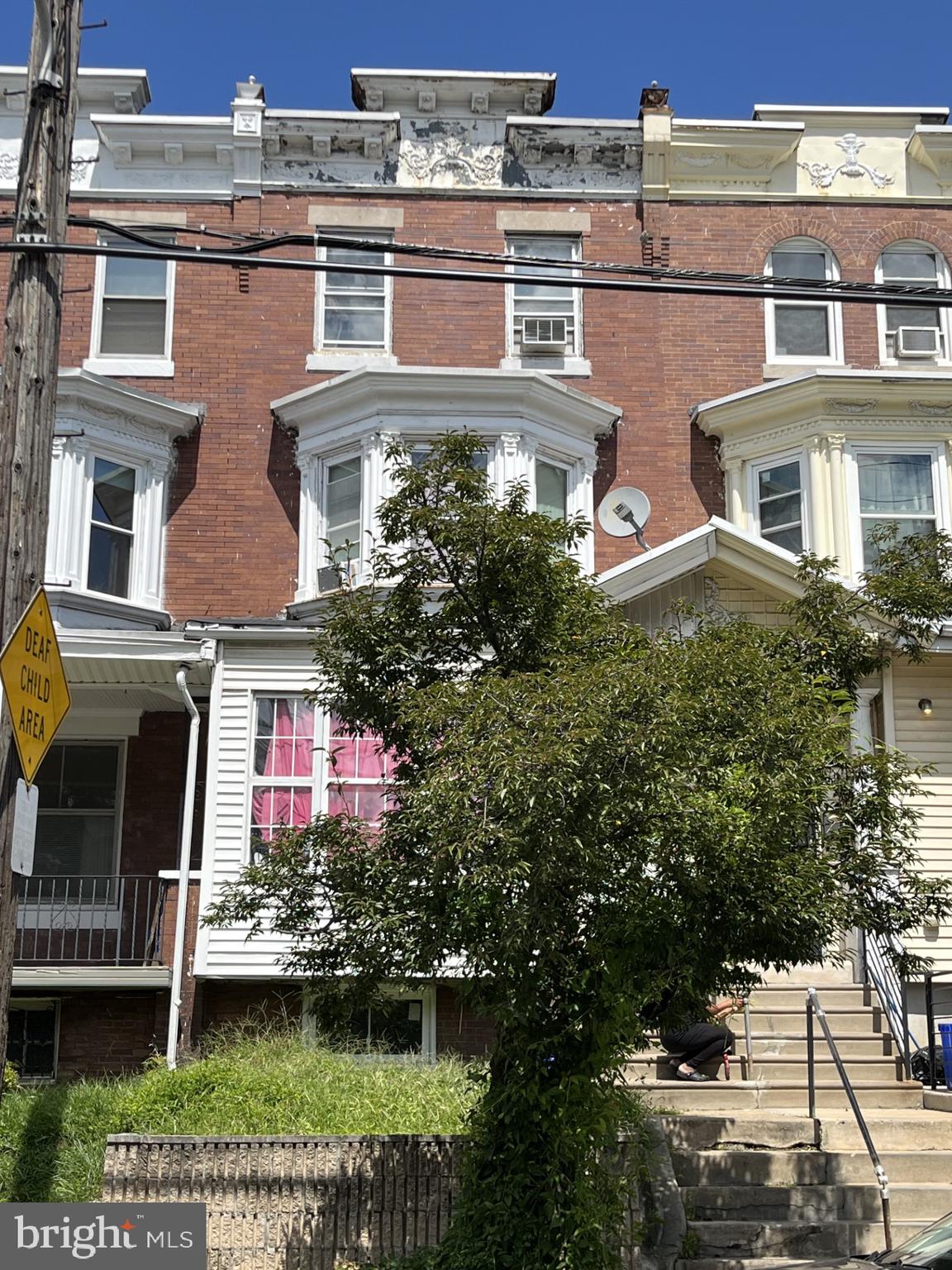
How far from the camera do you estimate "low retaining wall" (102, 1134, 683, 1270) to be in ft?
34.5

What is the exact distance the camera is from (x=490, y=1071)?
9.77 metres

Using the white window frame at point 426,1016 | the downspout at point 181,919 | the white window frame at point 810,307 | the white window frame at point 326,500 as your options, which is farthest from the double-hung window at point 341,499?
the white window frame at point 810,307

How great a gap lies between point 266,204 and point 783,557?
29.8 ft

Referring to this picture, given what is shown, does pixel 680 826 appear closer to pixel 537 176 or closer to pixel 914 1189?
pixel 914 1189

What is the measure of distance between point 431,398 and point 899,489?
19.6 ft

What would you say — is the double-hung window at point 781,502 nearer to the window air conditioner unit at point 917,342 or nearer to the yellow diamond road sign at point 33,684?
the window air conditioner unit at point 917,342

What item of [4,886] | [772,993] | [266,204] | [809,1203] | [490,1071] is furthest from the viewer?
[266,204]

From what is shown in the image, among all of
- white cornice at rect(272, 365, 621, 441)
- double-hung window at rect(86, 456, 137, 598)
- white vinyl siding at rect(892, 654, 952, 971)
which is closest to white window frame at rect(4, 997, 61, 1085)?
double-hung window at rect(86, 456, 137, 598)

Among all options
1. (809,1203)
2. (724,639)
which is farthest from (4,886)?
(809,1203)

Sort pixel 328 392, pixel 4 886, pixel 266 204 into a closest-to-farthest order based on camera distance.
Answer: pixel 4 886
pixel 328 392
pixel 266 204

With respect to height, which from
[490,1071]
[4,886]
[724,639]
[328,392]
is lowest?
[490,1071]

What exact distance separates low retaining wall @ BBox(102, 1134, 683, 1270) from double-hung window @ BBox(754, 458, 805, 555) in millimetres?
10527

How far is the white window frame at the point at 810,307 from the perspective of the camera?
2062 cm

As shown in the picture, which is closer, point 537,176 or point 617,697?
point 617,697
